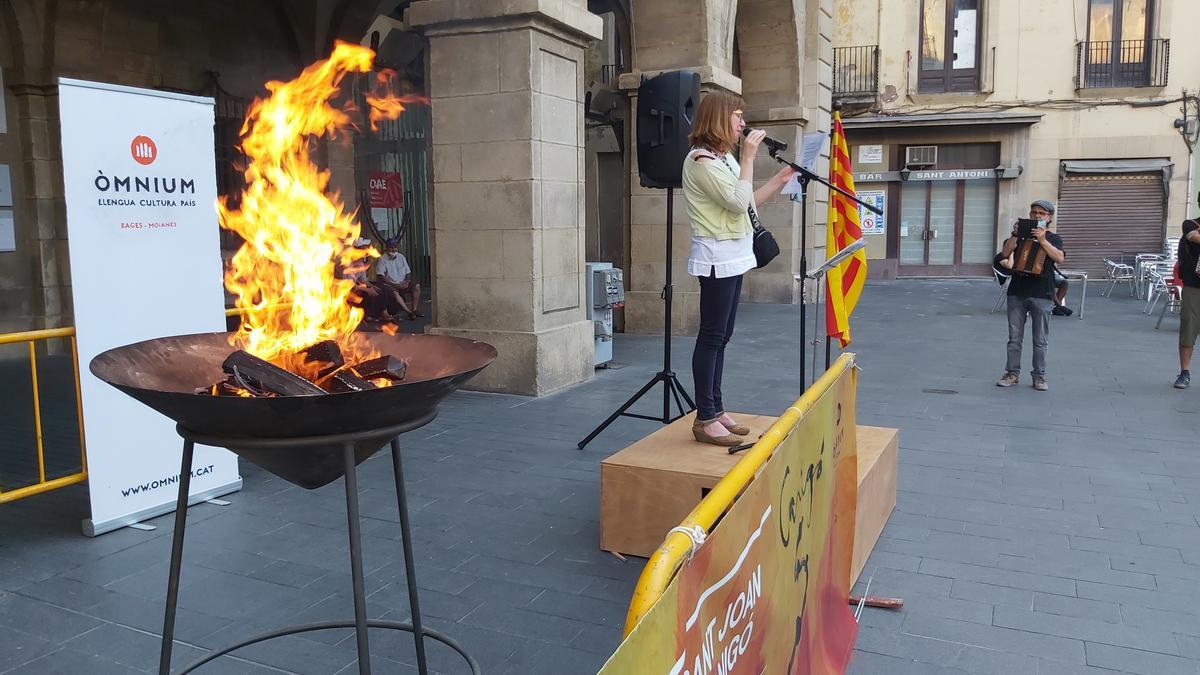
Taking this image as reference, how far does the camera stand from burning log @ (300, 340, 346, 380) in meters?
2.76

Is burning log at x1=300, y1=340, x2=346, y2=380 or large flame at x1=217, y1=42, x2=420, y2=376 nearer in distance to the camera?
burning log at x1=300, y1=340, x2=346, y2=380

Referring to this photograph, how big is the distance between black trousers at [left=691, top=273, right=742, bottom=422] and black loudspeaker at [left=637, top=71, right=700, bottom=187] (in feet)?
6.03

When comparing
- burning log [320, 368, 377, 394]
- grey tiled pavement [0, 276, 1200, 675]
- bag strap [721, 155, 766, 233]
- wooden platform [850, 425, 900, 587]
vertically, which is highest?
bag strap [721, 155, 766, 233]

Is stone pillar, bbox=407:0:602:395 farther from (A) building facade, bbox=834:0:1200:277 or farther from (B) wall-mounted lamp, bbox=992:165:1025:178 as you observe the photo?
(B) wall-mounted lamp, bbox=992:165:1025:178

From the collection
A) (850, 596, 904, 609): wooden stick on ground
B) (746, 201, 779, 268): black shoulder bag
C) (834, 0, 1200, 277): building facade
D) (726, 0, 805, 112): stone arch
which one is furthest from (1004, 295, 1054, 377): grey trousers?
(834, 0, 1200, 277): building facade

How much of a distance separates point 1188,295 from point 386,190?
14.0 metres

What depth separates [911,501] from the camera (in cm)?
507

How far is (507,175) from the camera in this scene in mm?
7879

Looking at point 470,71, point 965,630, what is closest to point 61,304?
point 470,71

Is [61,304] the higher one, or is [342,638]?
[61,304]

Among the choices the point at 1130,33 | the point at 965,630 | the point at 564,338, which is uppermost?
the point at 1130,33

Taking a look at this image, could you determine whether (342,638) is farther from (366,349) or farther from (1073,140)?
(1073,140)

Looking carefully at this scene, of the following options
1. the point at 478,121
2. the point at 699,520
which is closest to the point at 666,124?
the point at 478,121

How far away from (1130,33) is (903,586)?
2535 cm
